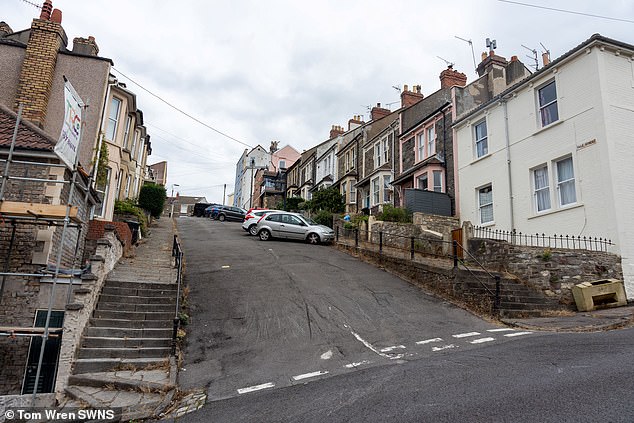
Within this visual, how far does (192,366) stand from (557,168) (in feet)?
47.2

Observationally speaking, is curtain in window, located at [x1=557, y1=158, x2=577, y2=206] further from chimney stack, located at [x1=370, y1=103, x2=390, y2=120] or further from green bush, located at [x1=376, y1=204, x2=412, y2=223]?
chimney stack, located at [x1=370, y1=103, x2=390, y2=120]

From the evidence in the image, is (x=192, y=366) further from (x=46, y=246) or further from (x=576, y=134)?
(x=576, y=134)

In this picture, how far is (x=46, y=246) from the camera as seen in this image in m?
9.73

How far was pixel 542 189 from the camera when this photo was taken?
50.9 feet

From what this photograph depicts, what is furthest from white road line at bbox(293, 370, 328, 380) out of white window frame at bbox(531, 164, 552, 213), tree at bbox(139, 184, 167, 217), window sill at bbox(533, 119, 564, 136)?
tree at bbox(139, 184, 167, 217)

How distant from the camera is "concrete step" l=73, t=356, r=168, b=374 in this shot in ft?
24.8

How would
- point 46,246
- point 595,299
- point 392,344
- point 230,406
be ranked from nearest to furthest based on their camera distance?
point 230,406 → point 392,344 → point 46,246 → point 595,299

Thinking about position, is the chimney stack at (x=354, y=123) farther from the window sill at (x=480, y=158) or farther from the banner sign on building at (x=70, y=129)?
the banner sign on building at (x=70, y=129)

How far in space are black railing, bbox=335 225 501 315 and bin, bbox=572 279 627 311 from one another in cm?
231

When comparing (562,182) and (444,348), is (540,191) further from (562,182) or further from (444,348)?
(444,348)

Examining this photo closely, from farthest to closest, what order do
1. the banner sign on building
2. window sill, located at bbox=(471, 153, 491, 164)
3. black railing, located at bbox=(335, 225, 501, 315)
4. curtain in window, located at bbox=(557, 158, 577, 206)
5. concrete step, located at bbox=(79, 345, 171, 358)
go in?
window sill, located at bbox=(471, 153, 491, 164) → curtain in window, located at bbox=(557, 158, 577, 206) → black railing, located at bbox=(335, 225, 501, 315) → concrete step, located at bbox=(79, 345, 171, 358) → the banner sign on building

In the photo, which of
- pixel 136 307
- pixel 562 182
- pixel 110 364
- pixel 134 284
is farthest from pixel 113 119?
pixel 562 182

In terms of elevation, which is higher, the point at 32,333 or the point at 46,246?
the point at 46,246

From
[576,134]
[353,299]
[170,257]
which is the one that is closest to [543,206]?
[576,134]
